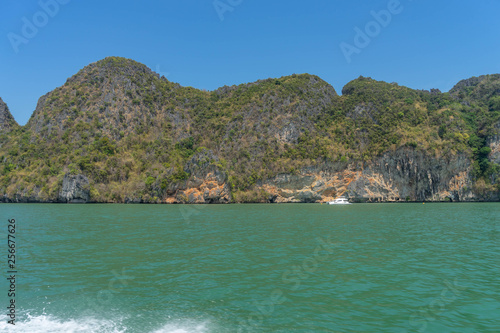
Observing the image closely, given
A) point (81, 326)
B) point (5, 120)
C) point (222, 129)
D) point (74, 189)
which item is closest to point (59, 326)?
point (81, 326)

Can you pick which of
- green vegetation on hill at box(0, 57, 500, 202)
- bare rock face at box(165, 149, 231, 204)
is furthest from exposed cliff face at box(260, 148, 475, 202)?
bare rock face at box(165, 149, 231, 204)

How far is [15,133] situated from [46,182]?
56.5 metres

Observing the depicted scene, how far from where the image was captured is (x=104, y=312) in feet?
37.0

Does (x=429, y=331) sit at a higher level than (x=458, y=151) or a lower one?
lower

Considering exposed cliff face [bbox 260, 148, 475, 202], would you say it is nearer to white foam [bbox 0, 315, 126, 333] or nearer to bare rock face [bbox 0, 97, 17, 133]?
white foam [bbox 0, 315, 126, 333]

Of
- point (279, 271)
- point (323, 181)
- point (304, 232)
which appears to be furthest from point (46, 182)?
point (279, 271)

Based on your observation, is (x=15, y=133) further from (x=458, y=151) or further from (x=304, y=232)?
(x=458, y=151)

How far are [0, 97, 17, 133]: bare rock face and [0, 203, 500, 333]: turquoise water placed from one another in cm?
15217

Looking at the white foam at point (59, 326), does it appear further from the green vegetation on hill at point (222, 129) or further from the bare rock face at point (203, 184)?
the green vegetation on hill at point (222, 129)

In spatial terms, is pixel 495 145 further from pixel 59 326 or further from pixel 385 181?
pixel 59 326

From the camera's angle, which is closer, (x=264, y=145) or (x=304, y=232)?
(x=304, y=232)

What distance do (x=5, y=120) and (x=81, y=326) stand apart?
573 feet

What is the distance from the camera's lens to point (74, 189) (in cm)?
9856

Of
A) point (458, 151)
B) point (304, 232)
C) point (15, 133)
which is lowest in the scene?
point (304, 232)
